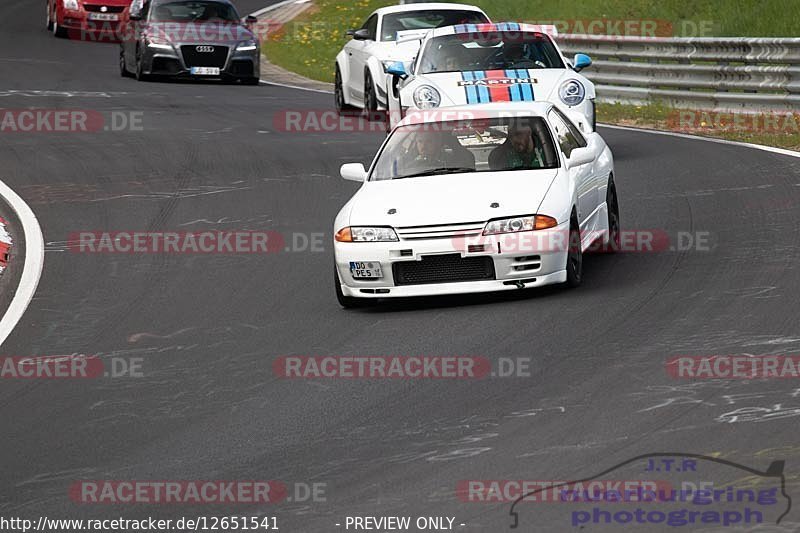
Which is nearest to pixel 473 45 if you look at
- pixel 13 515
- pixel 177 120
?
pixel 177 120

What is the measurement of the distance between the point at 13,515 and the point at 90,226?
8.04 meters

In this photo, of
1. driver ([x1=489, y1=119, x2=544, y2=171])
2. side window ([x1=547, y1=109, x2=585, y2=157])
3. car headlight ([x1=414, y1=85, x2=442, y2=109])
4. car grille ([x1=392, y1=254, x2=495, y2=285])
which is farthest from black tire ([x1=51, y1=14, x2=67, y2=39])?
car grille ([x1=392, y1=254, x2=495, y2=285])

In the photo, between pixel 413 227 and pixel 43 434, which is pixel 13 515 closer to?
pixel 43 434

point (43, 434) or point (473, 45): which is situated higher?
point (43, 434)

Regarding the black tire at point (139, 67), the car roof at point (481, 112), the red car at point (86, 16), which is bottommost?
the red car at point (86, 16)

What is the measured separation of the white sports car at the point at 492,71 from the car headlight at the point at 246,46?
9.86 m

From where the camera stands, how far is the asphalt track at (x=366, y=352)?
6789mm

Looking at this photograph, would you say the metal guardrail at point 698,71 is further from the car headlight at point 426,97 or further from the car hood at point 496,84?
the car headlight at point 426,97

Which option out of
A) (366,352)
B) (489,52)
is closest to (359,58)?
(489,52)

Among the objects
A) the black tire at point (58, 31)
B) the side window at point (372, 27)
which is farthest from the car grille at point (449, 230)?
the black tire at point (58, 31)

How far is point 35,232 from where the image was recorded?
14.0m

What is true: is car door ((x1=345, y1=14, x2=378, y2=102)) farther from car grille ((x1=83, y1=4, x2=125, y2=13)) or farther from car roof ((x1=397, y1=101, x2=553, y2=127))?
car grille ((x1=83, y1=4, x2=125, y2=13))

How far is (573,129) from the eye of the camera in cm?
1202

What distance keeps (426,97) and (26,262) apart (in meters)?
4.92
